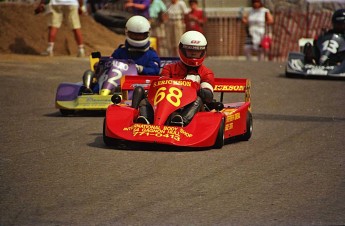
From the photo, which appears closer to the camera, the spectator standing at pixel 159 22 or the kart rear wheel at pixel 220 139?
the kart rear wheel at pixel 220 139

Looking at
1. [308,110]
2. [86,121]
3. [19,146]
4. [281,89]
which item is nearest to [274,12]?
[281,89]

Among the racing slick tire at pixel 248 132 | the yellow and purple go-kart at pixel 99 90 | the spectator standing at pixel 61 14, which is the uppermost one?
the racing slick tire at pixel 248 132

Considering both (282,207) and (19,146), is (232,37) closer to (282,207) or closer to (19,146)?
(19,146)

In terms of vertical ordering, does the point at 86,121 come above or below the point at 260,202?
below

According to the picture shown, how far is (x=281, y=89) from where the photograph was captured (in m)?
17.2

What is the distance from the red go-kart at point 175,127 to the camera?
31.4 feet

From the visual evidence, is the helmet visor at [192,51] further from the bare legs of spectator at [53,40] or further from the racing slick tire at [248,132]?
the bare legs of spectator at [53,40]

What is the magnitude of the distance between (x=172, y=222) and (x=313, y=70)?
12.7 metres

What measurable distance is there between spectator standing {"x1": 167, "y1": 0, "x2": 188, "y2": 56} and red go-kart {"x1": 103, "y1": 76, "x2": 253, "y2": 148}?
13859 millimetres

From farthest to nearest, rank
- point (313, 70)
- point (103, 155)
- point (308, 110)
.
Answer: point (313, 70)
point (308, 110)
point (103, 155)

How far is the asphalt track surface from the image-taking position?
6.94 meters

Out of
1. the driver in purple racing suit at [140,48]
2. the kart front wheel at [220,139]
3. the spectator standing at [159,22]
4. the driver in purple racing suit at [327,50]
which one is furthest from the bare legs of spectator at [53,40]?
the kart front wheel at [220,139]

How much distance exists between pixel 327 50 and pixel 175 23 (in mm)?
6550

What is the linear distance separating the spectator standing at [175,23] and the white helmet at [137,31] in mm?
10267
